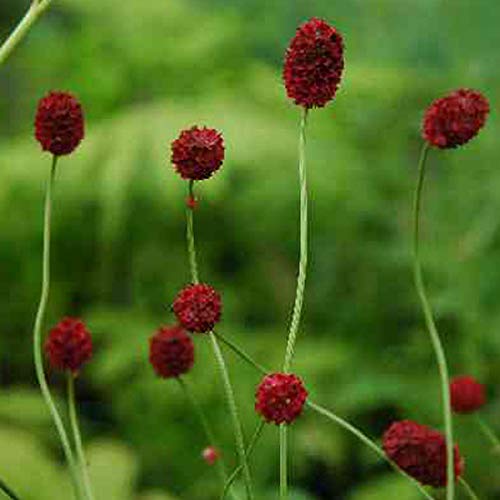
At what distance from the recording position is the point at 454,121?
60 centimetres

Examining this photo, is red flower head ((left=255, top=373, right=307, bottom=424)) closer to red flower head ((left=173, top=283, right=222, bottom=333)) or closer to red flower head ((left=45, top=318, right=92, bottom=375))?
red flower head ((left=173, top=283, right=222, bottom=333))

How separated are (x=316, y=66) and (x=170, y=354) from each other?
0.18 meters

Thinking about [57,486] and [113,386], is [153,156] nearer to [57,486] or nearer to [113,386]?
[113,386]

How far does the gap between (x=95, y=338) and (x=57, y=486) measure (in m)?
0.69

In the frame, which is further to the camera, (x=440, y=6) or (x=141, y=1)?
(x=141, y=1)

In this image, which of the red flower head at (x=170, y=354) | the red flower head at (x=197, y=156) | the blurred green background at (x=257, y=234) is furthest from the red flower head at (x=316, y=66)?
the blurred green background at (x=257, y=234)

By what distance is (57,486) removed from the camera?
1325 mm

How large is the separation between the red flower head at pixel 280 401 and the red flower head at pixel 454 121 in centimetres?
14

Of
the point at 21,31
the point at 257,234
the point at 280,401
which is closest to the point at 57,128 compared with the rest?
the point at 21,31

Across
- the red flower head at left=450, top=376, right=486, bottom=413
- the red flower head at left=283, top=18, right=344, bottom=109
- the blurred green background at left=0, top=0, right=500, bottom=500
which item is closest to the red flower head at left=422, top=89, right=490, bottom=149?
the red flower head at left=283, top=18, right=344, bottom=109

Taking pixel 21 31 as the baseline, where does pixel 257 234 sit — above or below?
below

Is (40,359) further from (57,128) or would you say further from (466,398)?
(466,398)

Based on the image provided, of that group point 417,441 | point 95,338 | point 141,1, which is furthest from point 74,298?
point 417,441

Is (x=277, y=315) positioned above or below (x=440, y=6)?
below
